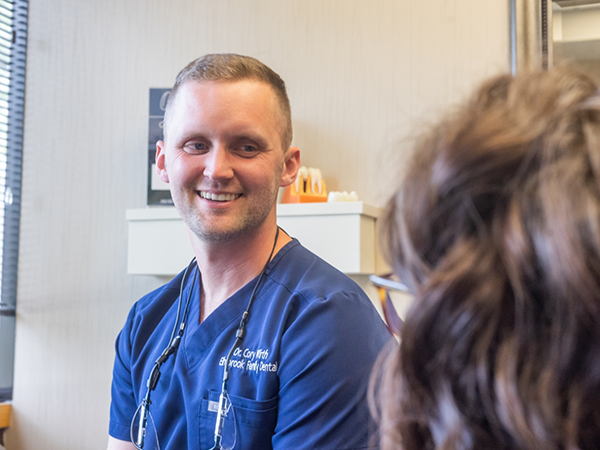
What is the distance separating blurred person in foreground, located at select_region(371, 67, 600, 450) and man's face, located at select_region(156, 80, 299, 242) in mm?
821

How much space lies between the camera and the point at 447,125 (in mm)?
303

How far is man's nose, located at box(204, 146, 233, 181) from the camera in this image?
3.54 feet

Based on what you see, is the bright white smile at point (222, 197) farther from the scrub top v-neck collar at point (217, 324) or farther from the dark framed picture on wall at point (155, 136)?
the dark framed picture on wall at point (155, 136)

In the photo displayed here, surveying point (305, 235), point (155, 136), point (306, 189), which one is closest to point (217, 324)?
point (305, 235)

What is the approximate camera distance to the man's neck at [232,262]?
1126 mm

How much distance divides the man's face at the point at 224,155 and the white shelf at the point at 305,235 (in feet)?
1.53

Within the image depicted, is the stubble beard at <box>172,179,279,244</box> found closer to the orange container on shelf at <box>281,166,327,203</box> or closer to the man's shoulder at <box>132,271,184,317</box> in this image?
the man's shoulder at <box>132,271,184,317</box>

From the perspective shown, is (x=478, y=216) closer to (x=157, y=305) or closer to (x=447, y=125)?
(x=447, y=125)

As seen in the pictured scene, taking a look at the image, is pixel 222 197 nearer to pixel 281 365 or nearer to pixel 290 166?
pixel 290 166

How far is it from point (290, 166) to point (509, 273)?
1.01m

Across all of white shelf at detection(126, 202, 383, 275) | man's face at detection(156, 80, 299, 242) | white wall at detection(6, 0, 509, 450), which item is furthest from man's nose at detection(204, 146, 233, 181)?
white wall at detection(6, 0, 509, 450)

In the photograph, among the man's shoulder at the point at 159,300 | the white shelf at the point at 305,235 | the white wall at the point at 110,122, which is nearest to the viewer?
the man's shoulder at the point at 159,300

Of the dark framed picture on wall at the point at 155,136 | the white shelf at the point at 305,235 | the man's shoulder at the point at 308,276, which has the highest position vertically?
the dark framed picture on wall at the point at 155,136

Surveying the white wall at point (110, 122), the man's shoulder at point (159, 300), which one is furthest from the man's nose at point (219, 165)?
the white wall at point (110, 122)
